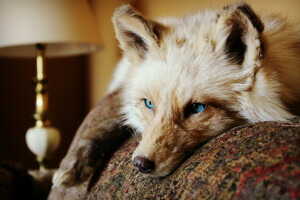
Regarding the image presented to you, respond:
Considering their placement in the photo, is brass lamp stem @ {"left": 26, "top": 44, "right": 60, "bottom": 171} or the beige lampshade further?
brass lamp stem @ {"left": 26, "top": 44, "right": 60, "bottom": 171}

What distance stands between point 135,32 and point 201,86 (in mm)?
431

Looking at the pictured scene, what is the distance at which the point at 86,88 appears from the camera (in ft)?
13.8

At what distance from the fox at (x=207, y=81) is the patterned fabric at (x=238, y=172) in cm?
9

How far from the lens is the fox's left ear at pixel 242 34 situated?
2.94ft

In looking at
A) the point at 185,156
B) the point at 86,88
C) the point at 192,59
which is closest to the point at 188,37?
the point at 192,59

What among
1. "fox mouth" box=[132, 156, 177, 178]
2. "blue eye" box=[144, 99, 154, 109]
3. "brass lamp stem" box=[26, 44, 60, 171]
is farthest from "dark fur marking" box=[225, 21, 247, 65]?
"brass lamp stem" box=[26, 44, 60, 171]

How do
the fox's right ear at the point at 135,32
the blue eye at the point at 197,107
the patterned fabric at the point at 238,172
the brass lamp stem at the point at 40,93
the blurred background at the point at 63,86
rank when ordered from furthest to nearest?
the blurred background at the point at 63,86
the brass lamp stem at the point at 40,93
the fox's right ear at the point at 135,32
the blue eye at the point at 197,107
the patterned fabric at the point at 238,172

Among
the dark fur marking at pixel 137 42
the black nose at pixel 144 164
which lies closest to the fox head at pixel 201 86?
the black nose at pixel 144 164

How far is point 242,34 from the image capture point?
99 centimetres

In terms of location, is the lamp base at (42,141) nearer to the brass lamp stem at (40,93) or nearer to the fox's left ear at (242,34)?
the brass lamp stem at (40,93)

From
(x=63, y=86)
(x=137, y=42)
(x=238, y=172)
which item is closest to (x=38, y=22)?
(x=137, y=42)

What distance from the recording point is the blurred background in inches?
126

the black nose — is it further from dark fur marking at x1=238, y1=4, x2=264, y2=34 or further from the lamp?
the lamp

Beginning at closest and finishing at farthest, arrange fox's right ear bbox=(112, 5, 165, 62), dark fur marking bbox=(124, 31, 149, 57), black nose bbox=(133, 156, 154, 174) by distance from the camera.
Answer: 1. black nose bbox=(133, 156, 154, 174)
2. fox's right ear bbox=(112, 5, 165, 62)
3. dark fur marking bbox=(124, 31, 149, 57)
